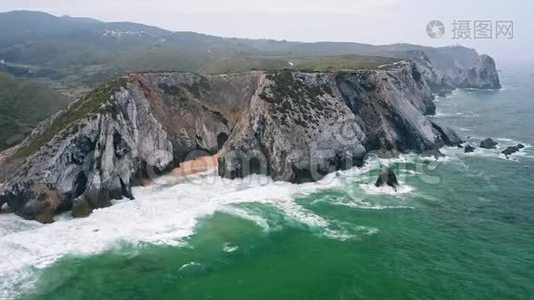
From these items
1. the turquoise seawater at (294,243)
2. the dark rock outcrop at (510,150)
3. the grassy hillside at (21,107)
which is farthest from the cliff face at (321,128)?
the grassy hillside at (21,107)

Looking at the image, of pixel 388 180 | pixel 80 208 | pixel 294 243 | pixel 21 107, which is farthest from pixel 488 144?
pixel 21 107

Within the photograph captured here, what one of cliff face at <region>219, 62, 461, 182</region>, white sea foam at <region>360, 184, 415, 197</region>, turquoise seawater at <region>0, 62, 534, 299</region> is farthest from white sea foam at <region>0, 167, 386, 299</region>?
white sea foam at <region>360, 184, 415, 197</region>

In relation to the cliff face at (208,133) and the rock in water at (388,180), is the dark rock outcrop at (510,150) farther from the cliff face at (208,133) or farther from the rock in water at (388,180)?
the rock in water at (388,180)

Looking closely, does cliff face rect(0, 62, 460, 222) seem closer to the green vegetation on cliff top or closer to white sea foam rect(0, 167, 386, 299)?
the green vegetation on cliff top

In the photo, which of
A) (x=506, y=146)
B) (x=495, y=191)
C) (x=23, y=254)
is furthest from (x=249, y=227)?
(x=506, y=146)

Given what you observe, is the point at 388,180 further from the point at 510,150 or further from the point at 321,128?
the point at 510,150

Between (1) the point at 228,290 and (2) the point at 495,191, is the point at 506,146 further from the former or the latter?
(1) the point at 228,290
